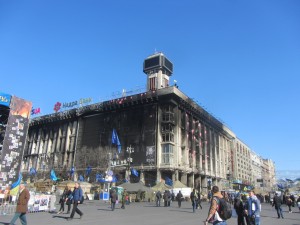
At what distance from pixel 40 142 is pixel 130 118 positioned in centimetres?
3760

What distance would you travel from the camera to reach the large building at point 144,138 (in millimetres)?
69000

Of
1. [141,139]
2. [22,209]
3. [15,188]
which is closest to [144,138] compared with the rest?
[141,139]

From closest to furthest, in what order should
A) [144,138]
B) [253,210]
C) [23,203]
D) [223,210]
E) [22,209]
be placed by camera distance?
[223,210] → [22,209] → [23,203] → [253,210] → [144,138]

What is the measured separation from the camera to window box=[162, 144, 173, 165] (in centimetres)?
6712

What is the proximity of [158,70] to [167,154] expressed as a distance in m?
40.6

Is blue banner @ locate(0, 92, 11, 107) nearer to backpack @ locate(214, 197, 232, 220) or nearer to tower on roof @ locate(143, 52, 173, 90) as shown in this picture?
backpack @ locate(214, 197, 232, 220)

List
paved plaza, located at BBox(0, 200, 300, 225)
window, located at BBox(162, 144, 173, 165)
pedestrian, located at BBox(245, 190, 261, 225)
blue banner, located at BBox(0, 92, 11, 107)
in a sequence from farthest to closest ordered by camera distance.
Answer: window, located at BBox(162, 144, 173, 165) < blue banner, located at BBox(0, 92, 11, 107) < paved plaza, located at BBox(0, 200, 300, 225) < pedestrian, located at BBox(245, 190, 261, 225)

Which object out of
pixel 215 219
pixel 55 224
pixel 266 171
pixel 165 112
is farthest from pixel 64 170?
pixel 266 171

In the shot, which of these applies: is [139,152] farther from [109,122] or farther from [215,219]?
[215,219]

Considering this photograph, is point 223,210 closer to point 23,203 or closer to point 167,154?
point 23,203

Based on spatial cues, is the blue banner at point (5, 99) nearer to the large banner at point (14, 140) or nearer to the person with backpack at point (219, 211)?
the large banner at point (14, 140)

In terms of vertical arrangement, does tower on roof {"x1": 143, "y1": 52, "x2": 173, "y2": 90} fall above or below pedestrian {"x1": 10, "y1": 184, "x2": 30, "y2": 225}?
above

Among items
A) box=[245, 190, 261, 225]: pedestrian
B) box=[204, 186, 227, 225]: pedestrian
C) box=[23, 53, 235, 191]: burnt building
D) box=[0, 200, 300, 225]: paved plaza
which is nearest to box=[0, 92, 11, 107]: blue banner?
box=[0, 200, 300, 225]: paved plaza

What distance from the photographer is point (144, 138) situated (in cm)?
7144
